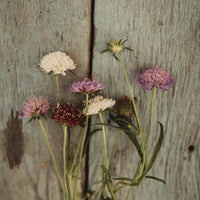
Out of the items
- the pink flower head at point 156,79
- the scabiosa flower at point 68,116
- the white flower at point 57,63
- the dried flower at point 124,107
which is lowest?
the scabiosa flower at point 68,116

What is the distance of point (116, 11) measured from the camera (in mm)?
666

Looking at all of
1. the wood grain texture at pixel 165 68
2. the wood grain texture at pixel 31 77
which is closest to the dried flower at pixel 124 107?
the wood grain texture at pixel 165 68

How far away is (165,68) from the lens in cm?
68

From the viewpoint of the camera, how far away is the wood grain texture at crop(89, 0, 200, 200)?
25.7 inches

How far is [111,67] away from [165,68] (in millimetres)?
156

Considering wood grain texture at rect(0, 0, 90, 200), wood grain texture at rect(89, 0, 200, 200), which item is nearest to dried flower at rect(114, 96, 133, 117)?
wood grain texture at rect(89, 0, 200, 200)

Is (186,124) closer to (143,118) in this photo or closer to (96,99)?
(143,118)

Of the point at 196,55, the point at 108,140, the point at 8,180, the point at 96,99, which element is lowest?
the point at 8,180

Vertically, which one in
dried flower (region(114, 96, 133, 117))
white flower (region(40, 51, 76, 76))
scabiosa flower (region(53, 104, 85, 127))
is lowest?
scabiosa flower (region(53, 104, 85, 127))

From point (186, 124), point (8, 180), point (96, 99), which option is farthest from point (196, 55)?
point (8, 180)

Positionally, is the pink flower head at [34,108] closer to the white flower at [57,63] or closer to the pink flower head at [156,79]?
the white flower at [57,63]

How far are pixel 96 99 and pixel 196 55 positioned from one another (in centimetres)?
31

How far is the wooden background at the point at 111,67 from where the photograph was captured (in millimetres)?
661

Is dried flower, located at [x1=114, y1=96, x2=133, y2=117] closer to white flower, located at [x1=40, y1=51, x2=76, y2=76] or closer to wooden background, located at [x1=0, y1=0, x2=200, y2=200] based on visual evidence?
wooden background, located at [x1=0, y1=0, x2=200, y2=200]
